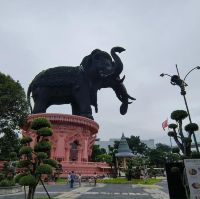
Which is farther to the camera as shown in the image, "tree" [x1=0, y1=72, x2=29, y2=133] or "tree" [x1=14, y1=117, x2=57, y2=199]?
"tree" [x1=0, y1=72, x2=29, y2=133]

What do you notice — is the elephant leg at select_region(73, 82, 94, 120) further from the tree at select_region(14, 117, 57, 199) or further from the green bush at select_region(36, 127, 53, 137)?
the green bush at select_region(36, 127, 53, 137)

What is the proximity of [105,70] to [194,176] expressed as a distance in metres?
23.1

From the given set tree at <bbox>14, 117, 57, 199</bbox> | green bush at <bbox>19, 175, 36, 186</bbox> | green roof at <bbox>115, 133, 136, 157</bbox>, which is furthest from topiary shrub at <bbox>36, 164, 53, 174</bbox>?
green roof at <bbox>115, 133, 136, 157</bbox>

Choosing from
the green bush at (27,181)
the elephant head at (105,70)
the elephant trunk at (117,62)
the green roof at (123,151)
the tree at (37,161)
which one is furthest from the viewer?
the green roof at (123,151)

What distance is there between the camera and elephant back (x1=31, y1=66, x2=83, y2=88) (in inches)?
1146

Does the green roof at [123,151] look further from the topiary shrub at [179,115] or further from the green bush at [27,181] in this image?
the green bush at [27,181]

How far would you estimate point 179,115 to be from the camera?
10.1 meters

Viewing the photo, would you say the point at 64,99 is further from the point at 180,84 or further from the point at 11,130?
the point at 180,84

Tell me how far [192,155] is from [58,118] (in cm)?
1973

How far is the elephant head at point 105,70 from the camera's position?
92.8ft

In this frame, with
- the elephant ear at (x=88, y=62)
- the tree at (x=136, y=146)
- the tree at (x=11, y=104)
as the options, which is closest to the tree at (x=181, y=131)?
the tree at (x=11, y=104)

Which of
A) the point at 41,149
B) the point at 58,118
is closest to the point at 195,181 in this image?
the point at 41,149

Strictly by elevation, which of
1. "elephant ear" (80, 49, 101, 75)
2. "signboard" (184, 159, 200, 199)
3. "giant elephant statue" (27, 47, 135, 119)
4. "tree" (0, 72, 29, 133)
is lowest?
"signboard" (184, 159, 200, 199)

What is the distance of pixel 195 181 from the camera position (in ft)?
24.5
